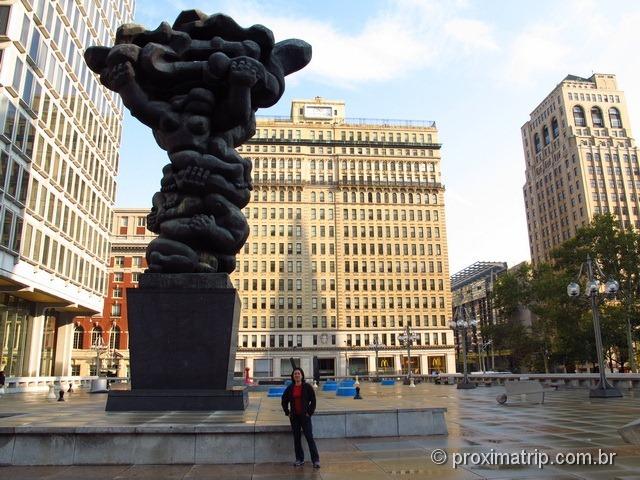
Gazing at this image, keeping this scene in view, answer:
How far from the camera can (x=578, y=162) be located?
101688 millimetres

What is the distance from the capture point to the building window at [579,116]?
107500 millimetres

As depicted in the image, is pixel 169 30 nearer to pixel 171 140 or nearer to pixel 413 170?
pixel 171 140

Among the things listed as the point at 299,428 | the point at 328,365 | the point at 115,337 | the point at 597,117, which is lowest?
the point at 328,365

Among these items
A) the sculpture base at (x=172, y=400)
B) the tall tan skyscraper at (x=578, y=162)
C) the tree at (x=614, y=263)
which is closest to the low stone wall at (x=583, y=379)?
the tree at (x=614, y=263)

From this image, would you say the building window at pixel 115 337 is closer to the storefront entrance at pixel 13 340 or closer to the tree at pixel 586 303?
the storefront entrance at pixel 13 340

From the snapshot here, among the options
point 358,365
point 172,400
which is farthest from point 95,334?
point 172,400

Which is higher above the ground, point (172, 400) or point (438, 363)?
point (172, 400)

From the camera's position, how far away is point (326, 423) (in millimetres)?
10070

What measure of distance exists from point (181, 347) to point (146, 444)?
3.75 meters

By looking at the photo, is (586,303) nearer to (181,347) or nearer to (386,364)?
(386,364)

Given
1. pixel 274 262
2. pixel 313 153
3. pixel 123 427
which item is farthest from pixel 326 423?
pixel 313 153

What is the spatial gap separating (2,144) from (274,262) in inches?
2750

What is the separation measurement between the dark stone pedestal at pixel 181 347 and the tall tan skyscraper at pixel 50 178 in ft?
→ 73.6

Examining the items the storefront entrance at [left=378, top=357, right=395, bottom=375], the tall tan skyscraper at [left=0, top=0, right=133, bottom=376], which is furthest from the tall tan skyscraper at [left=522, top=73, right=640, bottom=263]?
the tall tan skyscraper at [left=0, top=0, right=133, bottom=376]
